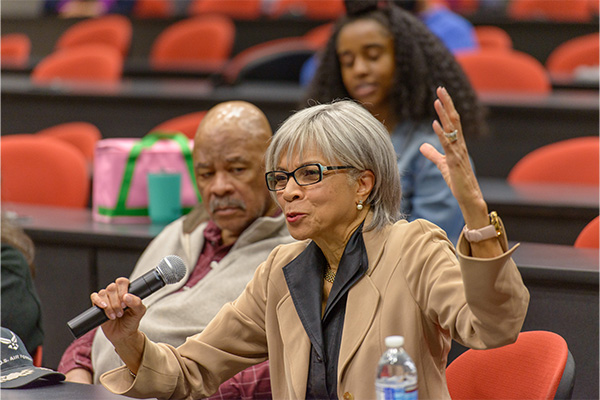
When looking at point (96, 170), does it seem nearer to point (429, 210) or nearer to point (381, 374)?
point (429, 210)

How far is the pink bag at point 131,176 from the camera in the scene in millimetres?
3291

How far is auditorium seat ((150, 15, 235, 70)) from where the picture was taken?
25.1 ft

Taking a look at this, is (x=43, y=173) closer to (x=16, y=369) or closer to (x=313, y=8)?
(x=16, y=369)

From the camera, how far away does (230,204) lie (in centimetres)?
238

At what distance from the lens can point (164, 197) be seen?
3227mm

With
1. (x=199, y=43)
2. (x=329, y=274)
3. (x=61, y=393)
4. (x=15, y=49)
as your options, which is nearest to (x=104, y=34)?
(x=15, y=49)

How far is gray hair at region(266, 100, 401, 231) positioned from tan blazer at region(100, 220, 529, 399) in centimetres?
7

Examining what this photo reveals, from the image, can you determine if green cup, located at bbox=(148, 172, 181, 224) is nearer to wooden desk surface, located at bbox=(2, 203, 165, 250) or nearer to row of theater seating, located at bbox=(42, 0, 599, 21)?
wooden desk surface, located at bbox=(2, 203, 165, 250)

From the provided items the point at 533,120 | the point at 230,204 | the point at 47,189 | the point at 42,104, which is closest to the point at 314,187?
the point at 230,204

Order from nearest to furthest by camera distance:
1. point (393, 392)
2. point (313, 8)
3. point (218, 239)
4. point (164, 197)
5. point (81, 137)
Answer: point (393, 392) → point (218, 239) → point (164, 197) → point (81, 137) → point (313, 8)

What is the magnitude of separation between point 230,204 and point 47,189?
1.88 metres

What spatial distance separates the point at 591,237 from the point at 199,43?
5.56 metres

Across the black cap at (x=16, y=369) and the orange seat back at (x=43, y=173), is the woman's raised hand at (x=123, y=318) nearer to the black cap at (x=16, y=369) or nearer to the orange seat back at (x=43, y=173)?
the black cap at (x=16, y=369)

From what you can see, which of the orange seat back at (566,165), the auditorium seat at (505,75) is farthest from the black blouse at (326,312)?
the auditorium seat at (505,75)
